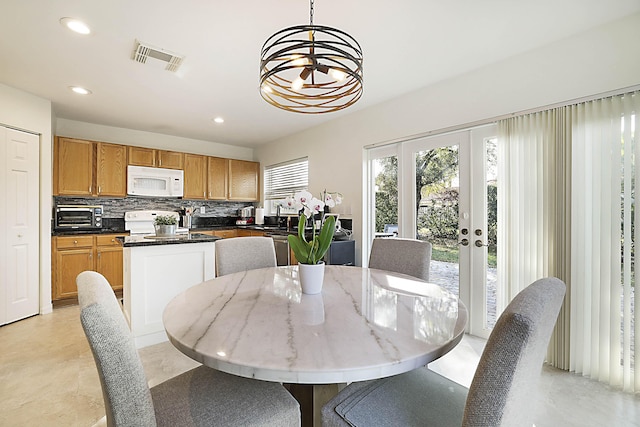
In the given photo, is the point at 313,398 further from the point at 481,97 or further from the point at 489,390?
the point at 481,97

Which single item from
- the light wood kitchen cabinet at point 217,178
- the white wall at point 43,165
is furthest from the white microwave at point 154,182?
the white wall at point 43,165

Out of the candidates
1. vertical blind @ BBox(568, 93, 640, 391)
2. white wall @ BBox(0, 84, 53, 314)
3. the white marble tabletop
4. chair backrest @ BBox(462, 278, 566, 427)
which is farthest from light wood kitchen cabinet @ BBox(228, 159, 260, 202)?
chair backrest @ BBox(462, 278, 566, 427)

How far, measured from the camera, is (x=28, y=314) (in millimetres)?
3234

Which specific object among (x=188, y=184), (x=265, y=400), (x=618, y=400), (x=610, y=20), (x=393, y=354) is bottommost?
(x=618, y=400)

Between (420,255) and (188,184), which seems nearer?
(420,255)

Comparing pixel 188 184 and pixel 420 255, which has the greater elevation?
pixel 188 184

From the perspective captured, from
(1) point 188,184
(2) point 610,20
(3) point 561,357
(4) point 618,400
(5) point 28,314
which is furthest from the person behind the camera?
(1) point 188,184

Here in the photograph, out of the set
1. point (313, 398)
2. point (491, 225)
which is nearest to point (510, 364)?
point (313, 398)

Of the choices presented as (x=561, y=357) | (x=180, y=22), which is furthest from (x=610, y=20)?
(x=180, y=22)

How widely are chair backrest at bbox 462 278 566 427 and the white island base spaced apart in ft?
8.54

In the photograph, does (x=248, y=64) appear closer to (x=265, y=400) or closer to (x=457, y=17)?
(x=457, y=17)

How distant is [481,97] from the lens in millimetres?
2596

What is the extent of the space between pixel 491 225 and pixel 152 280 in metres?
3.02

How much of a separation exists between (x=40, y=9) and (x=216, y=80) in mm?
1252
